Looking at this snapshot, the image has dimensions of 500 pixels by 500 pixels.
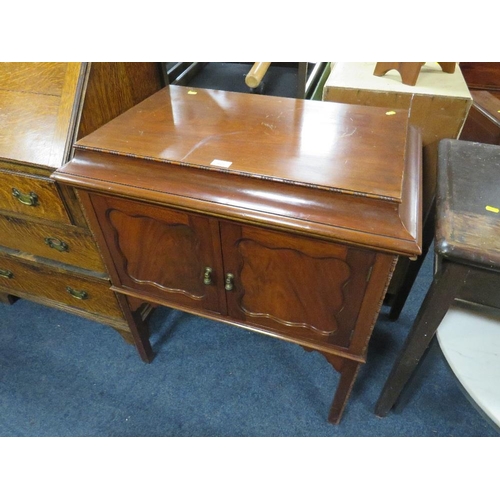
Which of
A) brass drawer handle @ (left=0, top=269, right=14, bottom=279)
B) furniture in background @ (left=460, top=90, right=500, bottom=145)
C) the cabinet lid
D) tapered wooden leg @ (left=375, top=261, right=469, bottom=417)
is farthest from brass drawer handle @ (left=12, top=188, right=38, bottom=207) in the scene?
furniture in background @ (left=460, top=90, right=500, bottom=145)

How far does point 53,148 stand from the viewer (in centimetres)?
74

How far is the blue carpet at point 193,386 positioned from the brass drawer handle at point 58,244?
44 centimetres

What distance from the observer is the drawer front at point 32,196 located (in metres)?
0.79

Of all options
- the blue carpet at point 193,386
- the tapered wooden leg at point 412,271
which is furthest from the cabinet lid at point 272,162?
the blue carpet at point 193,386

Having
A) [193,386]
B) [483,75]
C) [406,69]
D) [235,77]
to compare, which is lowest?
[193,386]

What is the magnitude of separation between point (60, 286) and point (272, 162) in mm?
844

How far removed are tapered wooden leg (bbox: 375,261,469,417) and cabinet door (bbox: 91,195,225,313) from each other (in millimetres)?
405

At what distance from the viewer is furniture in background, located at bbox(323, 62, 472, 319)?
0.84m

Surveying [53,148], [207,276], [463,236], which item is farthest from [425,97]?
[53,148]

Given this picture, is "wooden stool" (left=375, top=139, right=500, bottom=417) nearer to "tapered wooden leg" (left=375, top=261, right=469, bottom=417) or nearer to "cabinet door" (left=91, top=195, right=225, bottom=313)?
"tapered wooden leg" (left=375, top=261, right=469, bottom=417)

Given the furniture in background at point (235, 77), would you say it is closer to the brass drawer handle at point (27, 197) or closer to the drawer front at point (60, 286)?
the brass drawer handle at point (27, 197)

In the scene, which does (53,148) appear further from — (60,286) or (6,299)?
(6,299)

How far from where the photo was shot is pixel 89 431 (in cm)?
101
